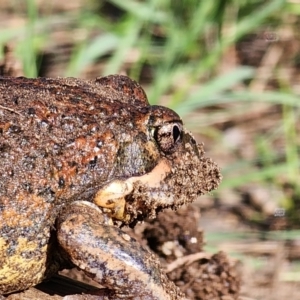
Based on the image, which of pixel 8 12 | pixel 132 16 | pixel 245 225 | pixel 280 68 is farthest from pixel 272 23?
pixel 8 12

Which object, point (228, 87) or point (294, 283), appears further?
point (228, 87)

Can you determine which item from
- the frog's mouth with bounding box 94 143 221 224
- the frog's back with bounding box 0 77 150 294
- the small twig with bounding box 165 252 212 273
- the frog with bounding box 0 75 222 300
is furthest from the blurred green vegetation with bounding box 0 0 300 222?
the frog's back with bounding box 0 77 150 294

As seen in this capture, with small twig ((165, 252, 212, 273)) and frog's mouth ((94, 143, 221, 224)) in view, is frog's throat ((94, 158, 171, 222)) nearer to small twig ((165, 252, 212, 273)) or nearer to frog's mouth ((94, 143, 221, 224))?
frog's mouth ((94, 143, 221, 224))

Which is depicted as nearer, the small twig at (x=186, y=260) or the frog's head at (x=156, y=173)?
the frog's head at (x=156, y=173)

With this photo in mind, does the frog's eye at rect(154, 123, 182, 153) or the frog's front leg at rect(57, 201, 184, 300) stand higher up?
the frog's eye at rect(154, 123, 182, 153)

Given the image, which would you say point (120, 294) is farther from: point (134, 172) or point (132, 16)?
point (132, 16)

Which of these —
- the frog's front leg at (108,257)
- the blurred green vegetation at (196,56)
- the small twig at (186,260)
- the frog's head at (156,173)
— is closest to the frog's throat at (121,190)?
the frog's head at (156,173)

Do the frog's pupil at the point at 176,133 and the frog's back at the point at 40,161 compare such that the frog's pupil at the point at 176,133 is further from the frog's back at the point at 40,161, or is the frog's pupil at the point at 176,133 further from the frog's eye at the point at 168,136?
the frog's back at the point at 40,161
